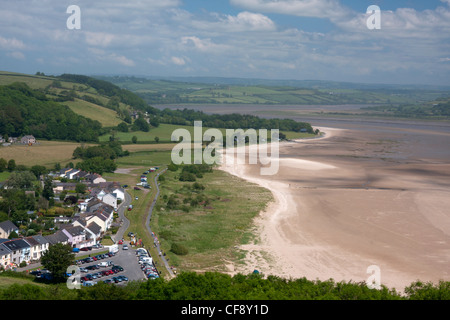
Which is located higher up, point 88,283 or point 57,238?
point 57,238

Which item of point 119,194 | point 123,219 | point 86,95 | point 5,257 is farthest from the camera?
point 86,95

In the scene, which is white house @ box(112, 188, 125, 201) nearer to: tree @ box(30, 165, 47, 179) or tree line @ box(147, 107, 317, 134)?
tree @ box(30, 165, 47, 179)

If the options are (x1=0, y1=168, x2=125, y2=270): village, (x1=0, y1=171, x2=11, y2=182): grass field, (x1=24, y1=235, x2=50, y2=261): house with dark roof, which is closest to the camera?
(x1=0, y1=168, x2=125, y2=270): village

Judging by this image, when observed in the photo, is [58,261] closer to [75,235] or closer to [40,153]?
[75,235]

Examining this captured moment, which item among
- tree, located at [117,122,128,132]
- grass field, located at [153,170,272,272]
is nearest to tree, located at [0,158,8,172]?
grass field, located at [153,170,272,272]

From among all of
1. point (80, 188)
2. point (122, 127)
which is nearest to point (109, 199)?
point (80, 188)

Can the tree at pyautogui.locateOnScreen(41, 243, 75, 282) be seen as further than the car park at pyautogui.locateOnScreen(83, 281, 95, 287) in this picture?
Yes
